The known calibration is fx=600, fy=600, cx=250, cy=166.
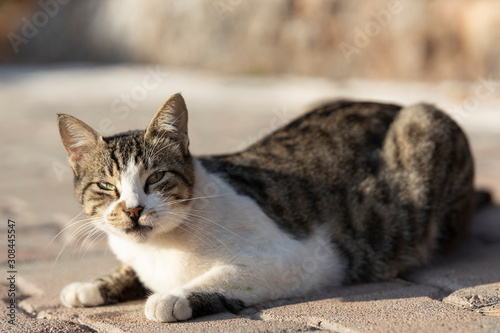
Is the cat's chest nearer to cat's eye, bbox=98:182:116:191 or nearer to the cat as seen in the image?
the cat

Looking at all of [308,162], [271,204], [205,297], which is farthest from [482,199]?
[205,297]

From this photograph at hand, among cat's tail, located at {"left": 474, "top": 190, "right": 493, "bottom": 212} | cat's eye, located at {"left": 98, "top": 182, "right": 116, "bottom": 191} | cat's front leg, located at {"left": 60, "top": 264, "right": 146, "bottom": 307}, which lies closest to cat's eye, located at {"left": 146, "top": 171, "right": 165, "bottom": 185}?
cat's eye, located at {"left": 98, "top": 182, "right": 116, "bottom": 191}

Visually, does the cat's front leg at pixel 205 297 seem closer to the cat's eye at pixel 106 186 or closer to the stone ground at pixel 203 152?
the stone ground at pixel 203 152

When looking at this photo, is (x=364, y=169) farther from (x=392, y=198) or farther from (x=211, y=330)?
(x=211, y=330)

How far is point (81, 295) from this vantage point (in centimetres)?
291

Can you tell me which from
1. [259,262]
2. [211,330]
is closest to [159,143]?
[259,262]

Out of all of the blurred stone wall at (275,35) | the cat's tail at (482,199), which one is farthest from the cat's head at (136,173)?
the blurred stone wall at (275,35)

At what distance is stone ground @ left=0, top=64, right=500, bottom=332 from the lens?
99.7 inches

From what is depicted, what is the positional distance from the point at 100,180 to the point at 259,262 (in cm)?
84

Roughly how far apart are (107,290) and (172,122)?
91 cm

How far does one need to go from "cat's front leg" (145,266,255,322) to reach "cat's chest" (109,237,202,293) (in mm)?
102

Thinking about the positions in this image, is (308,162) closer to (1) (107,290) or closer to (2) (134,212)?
(2) (134,212)

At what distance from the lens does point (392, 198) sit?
3463 millimetres

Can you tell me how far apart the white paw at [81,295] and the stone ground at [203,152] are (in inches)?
2.1
